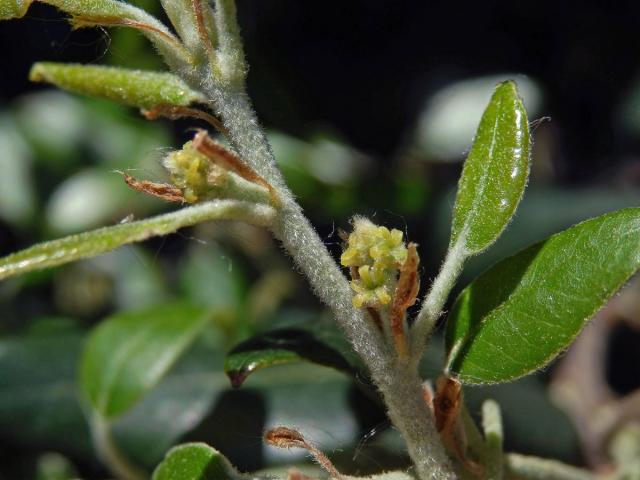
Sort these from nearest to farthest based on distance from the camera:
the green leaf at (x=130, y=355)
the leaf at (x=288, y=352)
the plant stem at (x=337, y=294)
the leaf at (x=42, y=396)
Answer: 1. the plant stem at (x=337, y=294)
2. the leaf at (x=288, y=352)
3. the green leaf at (x=130, y=355)
4. the leaf at (x=42, y=396)

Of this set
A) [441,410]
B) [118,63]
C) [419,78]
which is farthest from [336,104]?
[441,410]

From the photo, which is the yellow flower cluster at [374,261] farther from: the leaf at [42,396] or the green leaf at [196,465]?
the leaf at [42,396]

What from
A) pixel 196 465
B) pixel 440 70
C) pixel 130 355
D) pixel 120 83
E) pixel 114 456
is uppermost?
pixel 120 83

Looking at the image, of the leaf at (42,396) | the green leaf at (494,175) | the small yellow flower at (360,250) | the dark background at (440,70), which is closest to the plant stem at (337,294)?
the small yellow flower at (360,250)

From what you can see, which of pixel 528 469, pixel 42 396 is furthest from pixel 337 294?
pixel 42 396

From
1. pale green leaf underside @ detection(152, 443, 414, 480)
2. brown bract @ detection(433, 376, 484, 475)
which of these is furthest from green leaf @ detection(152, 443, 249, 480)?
brown bract @ detection(433, 376, 484, 475)

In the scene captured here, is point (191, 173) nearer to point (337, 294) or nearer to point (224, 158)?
point (224, 158)

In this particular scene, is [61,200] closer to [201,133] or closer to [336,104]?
[336,104]
